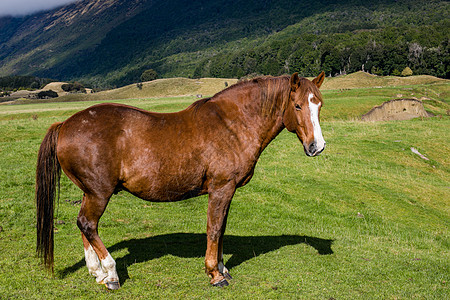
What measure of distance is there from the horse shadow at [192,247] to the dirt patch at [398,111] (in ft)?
99.0

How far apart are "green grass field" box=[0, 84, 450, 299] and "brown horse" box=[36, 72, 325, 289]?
26.8 inches

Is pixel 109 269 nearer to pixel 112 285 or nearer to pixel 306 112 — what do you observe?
pixel 112 285

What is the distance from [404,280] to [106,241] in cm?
697

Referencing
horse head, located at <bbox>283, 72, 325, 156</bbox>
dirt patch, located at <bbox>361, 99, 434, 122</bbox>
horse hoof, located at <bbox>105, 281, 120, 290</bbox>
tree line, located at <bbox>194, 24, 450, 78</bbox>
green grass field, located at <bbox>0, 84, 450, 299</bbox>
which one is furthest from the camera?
tree line, located at <bbox>194, 24, 450, 78</bbox>

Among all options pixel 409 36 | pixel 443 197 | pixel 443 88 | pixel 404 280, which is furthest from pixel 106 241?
pixel 409 36

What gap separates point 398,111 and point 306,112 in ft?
113

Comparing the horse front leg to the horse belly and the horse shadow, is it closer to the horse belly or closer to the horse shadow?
the horse belly

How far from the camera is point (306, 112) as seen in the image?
19.7 feet

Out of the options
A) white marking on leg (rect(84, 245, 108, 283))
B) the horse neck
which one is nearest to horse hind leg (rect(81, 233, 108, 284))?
white marking on leg (rect(84, 245, 108, 283))

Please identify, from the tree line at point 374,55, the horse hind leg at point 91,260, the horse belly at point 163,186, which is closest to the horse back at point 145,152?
the horse belly at point 163,186

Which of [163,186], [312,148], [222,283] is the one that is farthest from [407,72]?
[163,186]

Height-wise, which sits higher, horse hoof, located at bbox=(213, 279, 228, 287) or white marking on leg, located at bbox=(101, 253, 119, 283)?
white marking on leg, located at bbox=(101, 253, 119, 283)

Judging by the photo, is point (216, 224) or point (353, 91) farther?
point (353, 91)

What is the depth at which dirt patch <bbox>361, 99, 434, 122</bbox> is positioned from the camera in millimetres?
35500
